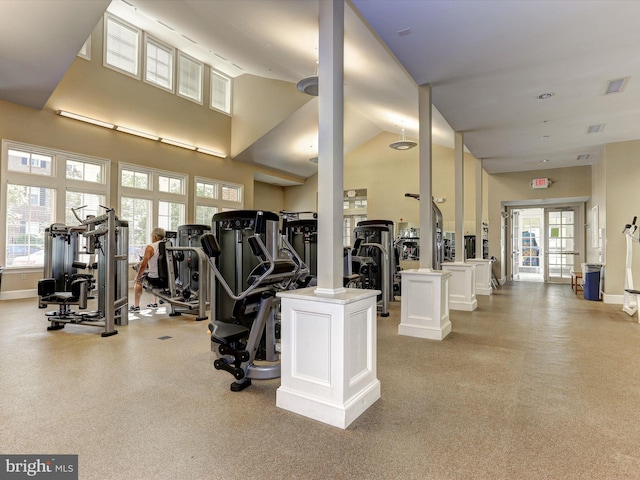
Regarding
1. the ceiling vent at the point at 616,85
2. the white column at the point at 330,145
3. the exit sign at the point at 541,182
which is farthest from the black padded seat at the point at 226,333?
the exit sign at the point at 541,182

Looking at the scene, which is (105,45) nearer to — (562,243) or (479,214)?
(479,214)

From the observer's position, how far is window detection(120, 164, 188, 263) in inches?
361

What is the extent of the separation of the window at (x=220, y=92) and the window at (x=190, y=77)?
49cm

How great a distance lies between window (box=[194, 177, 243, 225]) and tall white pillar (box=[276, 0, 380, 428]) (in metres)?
8.99

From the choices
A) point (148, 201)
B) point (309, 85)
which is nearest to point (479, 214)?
point (309, 85)

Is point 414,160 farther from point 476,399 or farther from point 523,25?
point 476,399

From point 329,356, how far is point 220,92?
11.2 m

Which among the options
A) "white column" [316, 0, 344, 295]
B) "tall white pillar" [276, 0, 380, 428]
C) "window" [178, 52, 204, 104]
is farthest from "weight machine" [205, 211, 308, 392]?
"window" [178, 52, 204, 104]

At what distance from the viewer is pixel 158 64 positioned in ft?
32.0

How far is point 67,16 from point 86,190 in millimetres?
4077

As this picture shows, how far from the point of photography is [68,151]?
793 cm

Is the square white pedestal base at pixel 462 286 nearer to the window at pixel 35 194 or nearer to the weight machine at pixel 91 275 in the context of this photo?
the weight machine at pixel 91 275

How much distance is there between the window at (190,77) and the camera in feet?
33.9

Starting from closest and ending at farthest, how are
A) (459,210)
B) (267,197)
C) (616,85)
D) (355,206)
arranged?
(616,85) → (459,210) → (355,206) → (267,197)
